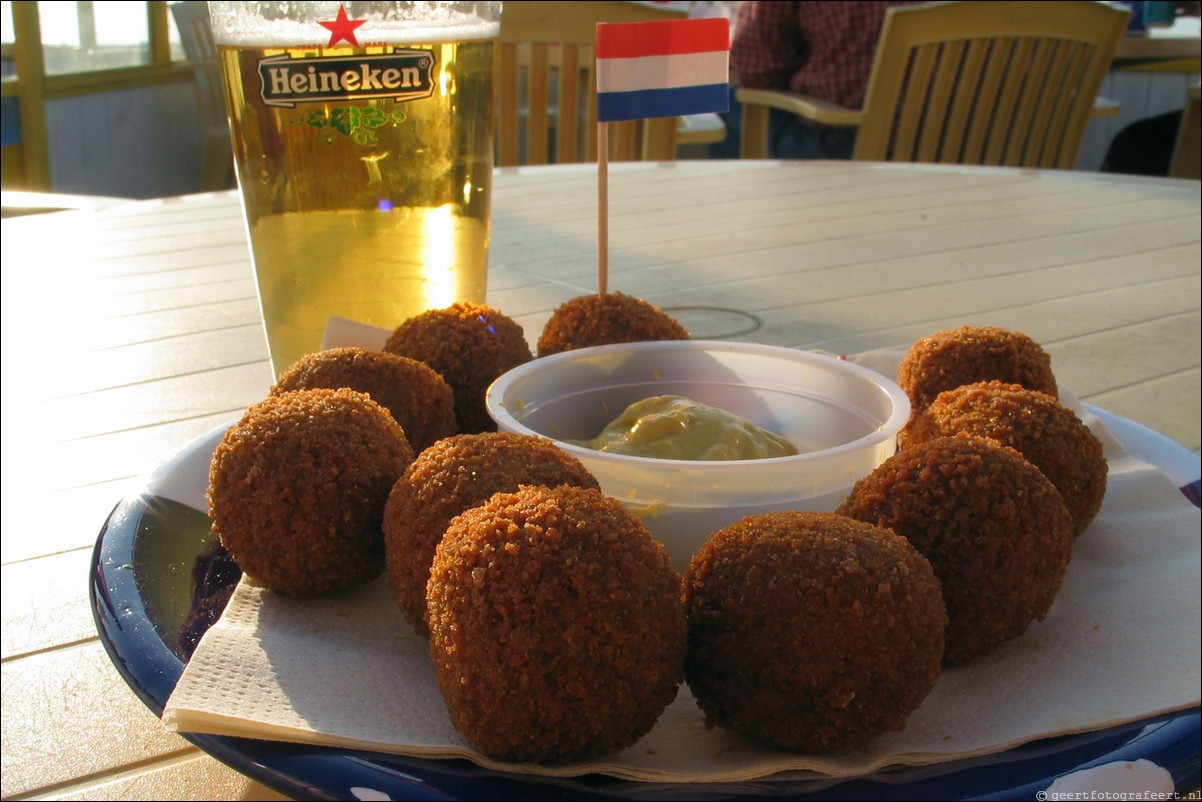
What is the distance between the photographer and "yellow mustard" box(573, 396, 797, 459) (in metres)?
0.90

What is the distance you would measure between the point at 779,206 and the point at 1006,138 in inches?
63.0

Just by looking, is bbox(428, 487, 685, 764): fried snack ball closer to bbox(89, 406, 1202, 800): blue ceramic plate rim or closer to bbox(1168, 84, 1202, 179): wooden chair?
bbox(89, 406, 1202, 800): blue ceramic plate rim

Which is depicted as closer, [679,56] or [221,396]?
[679,56]

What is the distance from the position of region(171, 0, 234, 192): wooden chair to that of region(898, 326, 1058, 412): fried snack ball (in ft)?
18.3

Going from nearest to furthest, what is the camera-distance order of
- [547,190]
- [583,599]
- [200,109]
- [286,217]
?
1. [583,599]
2. [286,217]
3. [547,190]
4. [200,109]

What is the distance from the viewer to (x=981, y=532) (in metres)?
0.67

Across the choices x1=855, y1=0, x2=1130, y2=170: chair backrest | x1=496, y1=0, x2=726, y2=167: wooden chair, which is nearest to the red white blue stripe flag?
x1=496, y1=0, x2=726, y2=167: wooden chair

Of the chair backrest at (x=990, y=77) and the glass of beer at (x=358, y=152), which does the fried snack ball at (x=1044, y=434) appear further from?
the chair backrest at (x=990, y=77)

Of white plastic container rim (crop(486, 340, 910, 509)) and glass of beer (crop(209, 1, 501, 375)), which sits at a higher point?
glass of beer (crop(209, 1, 501, 375))

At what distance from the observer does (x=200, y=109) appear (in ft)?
20.2

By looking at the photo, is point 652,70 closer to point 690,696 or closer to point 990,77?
point 690,696

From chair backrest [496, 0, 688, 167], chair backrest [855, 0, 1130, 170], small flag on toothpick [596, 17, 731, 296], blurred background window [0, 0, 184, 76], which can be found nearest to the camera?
small flag on toothpick [596, 17, 731, 296]

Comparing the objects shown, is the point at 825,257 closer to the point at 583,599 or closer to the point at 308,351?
the point at 308,351

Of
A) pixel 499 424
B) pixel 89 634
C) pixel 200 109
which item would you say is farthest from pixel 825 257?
pixel 200 109
